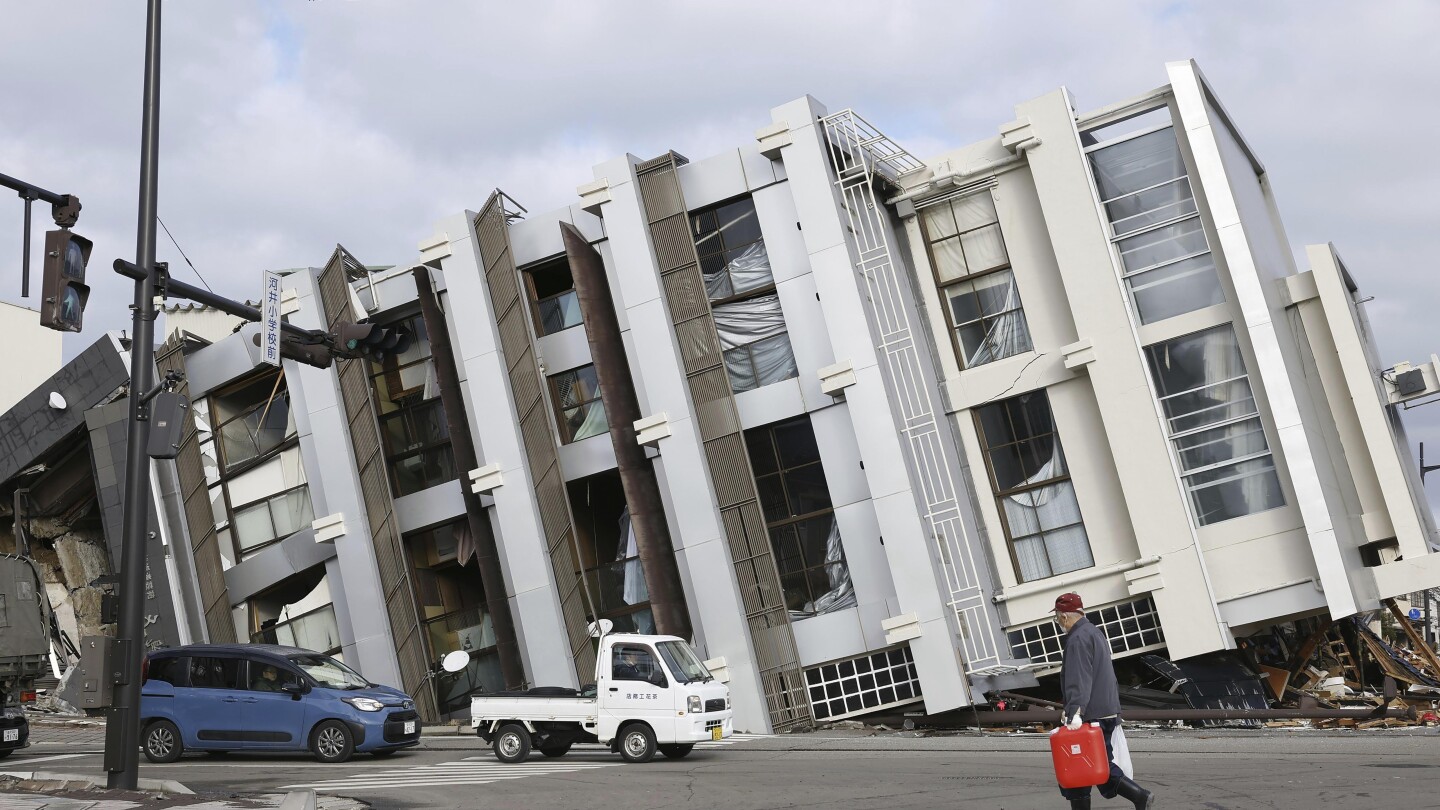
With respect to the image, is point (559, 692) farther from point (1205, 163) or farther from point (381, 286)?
point (1205, 163)

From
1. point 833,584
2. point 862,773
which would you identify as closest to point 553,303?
point 833,584

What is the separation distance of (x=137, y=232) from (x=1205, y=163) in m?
17.1

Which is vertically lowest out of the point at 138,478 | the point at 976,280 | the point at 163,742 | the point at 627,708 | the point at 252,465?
the point at 627,708

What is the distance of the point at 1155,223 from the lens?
23219 mm

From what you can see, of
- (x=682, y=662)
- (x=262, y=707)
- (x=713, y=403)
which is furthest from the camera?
(x=713, y=403)

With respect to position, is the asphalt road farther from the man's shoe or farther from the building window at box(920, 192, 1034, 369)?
the building window at box(920, 192, 1034, 369)

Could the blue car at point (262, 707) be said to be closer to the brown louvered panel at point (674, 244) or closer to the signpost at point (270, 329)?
the signpost at point (270, 329)

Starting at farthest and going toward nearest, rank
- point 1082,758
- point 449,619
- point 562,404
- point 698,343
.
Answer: point 449,619, point 562,404, point 698,343, point 1082,758

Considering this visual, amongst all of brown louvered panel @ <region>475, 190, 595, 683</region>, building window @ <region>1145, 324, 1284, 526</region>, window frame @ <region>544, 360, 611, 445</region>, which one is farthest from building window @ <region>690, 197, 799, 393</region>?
building window @ <region>1145, 324, 1284, 526</region>

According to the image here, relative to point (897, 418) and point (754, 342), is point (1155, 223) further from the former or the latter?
point (754, 342)

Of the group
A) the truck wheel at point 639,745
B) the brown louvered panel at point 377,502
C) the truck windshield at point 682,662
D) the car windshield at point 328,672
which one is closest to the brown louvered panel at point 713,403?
the truck windshield at point 682,662

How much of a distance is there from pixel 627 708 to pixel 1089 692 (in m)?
9.16

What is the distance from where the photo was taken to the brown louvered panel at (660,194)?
78.5 ft

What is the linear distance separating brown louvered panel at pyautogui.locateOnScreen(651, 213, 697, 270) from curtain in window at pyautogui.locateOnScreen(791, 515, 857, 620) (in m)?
5.42
